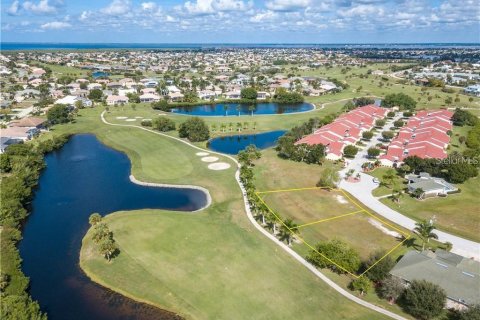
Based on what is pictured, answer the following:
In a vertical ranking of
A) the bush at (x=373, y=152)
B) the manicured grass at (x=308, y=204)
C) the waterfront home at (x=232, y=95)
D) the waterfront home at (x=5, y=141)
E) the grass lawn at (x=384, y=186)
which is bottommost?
the manicured grass at (x=308, y=204)

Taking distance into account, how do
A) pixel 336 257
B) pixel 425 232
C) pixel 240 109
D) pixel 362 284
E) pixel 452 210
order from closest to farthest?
pixel 362 284 → pixel 336 257 → pixel 425 232 → pixel 452 210 → pixel 240 109

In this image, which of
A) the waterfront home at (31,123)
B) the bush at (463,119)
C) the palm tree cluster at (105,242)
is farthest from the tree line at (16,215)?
the bush at (463,119)

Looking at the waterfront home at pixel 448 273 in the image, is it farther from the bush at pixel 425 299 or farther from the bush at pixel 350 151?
the bush at pixel 350 151

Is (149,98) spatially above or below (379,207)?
above

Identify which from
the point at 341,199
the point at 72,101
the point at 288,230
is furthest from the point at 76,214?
the point at 72,101

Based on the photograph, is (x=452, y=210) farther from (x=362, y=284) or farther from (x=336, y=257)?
(x=362, y=284)

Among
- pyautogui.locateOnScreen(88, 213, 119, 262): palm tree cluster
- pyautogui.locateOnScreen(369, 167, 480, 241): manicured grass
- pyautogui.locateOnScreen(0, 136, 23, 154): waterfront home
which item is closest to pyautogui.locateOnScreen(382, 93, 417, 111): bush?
pyautogui.locateOnScreen(369, 167, 480, 241): manicured grass
